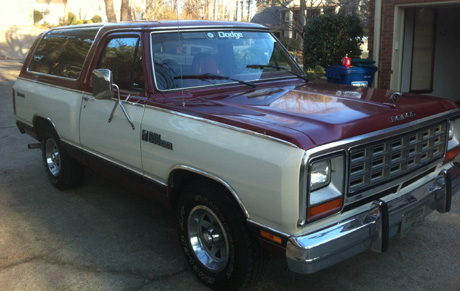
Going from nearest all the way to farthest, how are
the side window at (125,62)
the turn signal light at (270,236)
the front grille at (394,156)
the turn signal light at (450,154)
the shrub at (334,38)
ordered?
the turn signal light at (270,236) → the front grille at (394,156) → the turn signal light at (450,154) → the side window at (125,62) → the shrub at (334,38)

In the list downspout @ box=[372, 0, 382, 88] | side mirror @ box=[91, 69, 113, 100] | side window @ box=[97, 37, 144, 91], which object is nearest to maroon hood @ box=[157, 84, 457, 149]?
side window @ box=[97, 37, 144, 91]

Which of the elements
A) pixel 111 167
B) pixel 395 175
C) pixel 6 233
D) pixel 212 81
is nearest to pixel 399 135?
pixel 395 175

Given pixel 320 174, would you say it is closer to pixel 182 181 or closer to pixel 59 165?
pixel 182 181

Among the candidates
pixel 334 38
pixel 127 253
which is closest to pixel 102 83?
pixel 127 253

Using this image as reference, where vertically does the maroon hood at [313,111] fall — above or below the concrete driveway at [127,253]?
above

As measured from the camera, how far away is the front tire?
3012mm

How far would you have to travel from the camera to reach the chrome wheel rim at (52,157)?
220 inches

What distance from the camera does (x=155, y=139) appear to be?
3555 millimetres

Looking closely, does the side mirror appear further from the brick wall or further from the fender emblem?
the brick wall

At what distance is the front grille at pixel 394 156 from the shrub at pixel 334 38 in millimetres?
6408

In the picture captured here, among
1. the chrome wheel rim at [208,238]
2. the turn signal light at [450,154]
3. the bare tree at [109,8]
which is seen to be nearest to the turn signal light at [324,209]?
the chrome wheel rim at [208,238]

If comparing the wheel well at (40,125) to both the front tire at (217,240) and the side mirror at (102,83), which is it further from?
the front tire at (217,240)

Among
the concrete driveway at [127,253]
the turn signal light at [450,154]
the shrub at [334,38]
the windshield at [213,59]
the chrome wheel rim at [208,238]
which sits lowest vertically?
the concrete driveway at [127,253]

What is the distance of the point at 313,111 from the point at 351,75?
5.10 m
